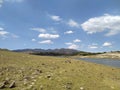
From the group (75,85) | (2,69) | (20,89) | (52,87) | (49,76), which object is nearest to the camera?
(20,89)

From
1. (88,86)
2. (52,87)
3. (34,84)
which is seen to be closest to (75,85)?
(88,86)

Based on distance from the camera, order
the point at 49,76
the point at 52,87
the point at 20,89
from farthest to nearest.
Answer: the point at 49,76
the point at 52,87
the point at 20,89

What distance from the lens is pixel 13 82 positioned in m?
16.1

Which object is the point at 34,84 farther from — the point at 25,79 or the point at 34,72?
the point at 34,72

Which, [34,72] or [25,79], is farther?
[34,72]

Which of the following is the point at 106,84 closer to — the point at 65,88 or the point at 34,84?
the point at 65,88

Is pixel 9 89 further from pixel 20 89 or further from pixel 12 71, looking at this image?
pixel 12 71

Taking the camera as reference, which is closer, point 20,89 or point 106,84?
point 20,89

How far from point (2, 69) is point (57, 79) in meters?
5.84

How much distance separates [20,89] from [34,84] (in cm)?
147

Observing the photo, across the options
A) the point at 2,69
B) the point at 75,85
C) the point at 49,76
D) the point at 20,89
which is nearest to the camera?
the point at 20,89

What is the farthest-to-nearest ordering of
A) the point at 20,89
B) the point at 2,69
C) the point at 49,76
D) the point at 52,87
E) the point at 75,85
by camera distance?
1. the point at 2,69
2. the point at 49,76
3. the point at 75,85
4. the point at 52,87
5. the point at 20,89

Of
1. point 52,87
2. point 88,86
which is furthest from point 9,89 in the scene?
point 88,86

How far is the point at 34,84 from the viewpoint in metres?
16.4
